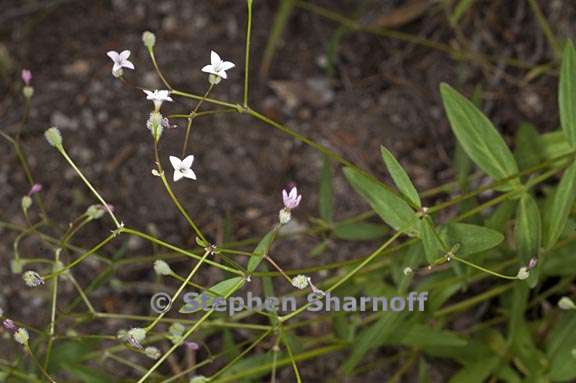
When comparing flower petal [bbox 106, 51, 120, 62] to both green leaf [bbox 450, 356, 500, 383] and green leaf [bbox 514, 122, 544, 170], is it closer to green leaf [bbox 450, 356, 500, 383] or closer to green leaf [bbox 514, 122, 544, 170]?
green leaf [bbox 514, 122, 544, 170]

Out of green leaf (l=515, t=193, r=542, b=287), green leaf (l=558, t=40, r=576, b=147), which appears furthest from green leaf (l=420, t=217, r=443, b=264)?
green leaf (l=558, t=40, r=576, b=147)

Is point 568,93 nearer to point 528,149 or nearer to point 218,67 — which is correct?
point 528,149

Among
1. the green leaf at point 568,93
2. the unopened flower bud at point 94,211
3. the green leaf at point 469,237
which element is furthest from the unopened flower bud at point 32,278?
the green leaf at point 568,93

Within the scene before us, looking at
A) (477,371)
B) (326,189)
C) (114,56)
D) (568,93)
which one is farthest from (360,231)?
(114,56)

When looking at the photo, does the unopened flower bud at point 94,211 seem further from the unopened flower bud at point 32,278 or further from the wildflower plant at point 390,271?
the unopened flower bud at point 32,278

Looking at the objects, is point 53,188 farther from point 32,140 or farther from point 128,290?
point 128,290

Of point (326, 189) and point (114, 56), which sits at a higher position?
point (114, 56)

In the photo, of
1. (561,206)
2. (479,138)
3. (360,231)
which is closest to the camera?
(561,206)
